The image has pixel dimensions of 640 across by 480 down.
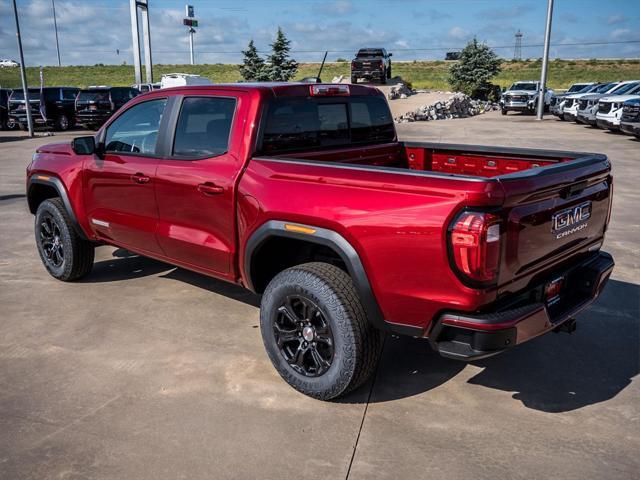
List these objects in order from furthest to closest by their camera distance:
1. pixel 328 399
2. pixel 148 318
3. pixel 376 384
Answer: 1. pixel 148 318
2. pixel 376 384
3. pixel 328 399

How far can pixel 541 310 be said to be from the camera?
307 cm

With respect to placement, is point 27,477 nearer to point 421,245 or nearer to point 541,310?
point 421,245

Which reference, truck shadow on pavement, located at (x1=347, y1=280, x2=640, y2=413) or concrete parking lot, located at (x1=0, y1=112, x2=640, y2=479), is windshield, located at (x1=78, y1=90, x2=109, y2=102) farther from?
truck shadow on pavement, located at (x1=347, y1=280, x2=640, y2=413)

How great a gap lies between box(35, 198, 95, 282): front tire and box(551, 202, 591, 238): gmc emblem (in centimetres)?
412

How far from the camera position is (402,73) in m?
78.3

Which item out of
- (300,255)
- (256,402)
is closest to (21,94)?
(300,255)

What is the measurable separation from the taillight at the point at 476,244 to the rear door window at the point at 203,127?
70.4 inches

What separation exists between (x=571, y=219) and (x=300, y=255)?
1.69 metres

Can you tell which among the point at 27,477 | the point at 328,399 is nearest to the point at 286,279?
the point at 328,399

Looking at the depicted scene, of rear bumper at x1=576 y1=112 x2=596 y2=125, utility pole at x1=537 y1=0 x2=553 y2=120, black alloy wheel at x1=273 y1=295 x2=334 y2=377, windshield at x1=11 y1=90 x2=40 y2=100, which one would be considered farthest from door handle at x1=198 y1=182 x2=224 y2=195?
utility pole at x1=537 y1=0 x2=553 y2=120

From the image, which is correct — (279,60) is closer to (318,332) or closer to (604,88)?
(604,88)

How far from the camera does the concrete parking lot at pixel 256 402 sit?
295cm

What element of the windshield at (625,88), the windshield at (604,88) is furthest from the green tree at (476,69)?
the windshield at (625,88)

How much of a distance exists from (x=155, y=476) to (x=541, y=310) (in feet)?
6.91
